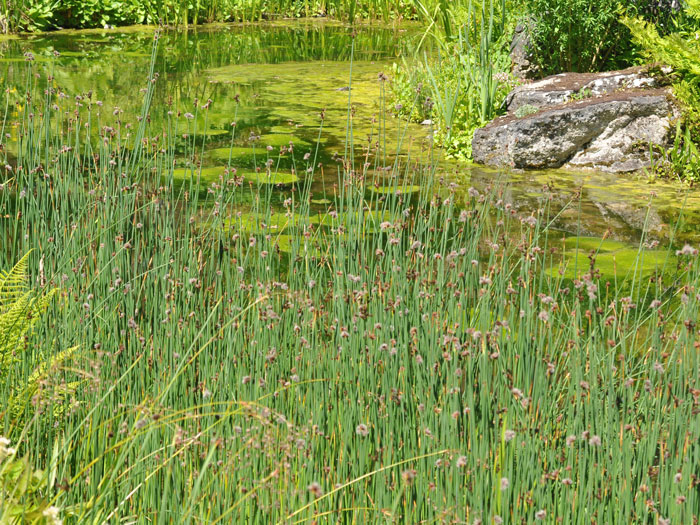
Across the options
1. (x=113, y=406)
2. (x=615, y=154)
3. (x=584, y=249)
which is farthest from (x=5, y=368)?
(x=615, y=154)

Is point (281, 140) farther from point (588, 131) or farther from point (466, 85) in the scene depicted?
point (588, 131)

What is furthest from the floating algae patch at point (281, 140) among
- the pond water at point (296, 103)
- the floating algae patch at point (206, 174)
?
the floating algae patch at point (206, 174)

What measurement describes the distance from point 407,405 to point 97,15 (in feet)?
36.8

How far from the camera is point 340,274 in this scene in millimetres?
2334

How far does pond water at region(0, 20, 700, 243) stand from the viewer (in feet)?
14.8

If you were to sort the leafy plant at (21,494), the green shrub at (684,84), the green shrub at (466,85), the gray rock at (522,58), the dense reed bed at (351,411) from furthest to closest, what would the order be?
the gray rock at (522,58) → the green shrub at (466,85) → the green shrub at (684,84) → the dense reed bed at (351,411) → the leafy plant at (21,494)

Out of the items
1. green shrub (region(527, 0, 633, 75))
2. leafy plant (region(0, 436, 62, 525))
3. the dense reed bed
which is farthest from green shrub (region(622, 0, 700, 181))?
leafy plant (region(0, 436, 62, 525))

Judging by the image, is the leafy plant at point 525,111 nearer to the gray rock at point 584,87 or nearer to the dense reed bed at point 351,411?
the gray rock at point 584,87

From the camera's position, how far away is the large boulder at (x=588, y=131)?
540 cm

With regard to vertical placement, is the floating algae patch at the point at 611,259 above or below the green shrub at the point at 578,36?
below

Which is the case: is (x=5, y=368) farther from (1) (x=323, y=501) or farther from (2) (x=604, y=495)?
(2) (x=604, y=495)

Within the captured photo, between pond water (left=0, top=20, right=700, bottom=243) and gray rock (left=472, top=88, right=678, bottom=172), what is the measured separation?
0.14m

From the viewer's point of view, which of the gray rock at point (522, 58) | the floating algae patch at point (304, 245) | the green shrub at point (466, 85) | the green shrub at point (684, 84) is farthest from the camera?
the gray rock at point (522, 58)

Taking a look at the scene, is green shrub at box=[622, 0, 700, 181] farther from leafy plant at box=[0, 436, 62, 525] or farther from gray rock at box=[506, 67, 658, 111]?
leafy plant at box=[0, 436, 62, 525]
